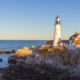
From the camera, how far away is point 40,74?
73.7ft

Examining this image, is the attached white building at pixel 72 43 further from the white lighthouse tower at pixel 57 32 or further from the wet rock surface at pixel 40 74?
the wet rock surface at pixel 40 74

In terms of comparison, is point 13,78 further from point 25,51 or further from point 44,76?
point 25,51

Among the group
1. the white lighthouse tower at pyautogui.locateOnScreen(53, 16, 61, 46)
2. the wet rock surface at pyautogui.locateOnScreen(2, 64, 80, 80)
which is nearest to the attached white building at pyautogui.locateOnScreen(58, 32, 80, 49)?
the white lighthouse tower at pyautogui.locateOnScreen(53, 16, 61, 46)

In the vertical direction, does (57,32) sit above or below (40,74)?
above

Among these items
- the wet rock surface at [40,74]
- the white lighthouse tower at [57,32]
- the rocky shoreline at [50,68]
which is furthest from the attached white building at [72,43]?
the wet rock surface at [40,74]

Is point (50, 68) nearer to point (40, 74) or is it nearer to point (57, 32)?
point (40, 74)

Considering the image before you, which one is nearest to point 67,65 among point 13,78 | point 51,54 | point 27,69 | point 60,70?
point 60,70

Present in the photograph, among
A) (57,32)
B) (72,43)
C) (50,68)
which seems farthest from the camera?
(57,32)

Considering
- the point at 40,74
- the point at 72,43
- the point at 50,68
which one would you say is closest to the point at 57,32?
the point at 72,43

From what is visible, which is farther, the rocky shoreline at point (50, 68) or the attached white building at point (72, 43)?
the attached white building at point (72, 43)

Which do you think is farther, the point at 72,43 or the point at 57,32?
the point at 57,32

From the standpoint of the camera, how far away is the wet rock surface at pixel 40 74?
2119 cm

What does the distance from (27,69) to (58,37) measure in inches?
538

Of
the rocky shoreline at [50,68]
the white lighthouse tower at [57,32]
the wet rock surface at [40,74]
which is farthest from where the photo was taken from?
the white lighthouse tower at [57,32]
